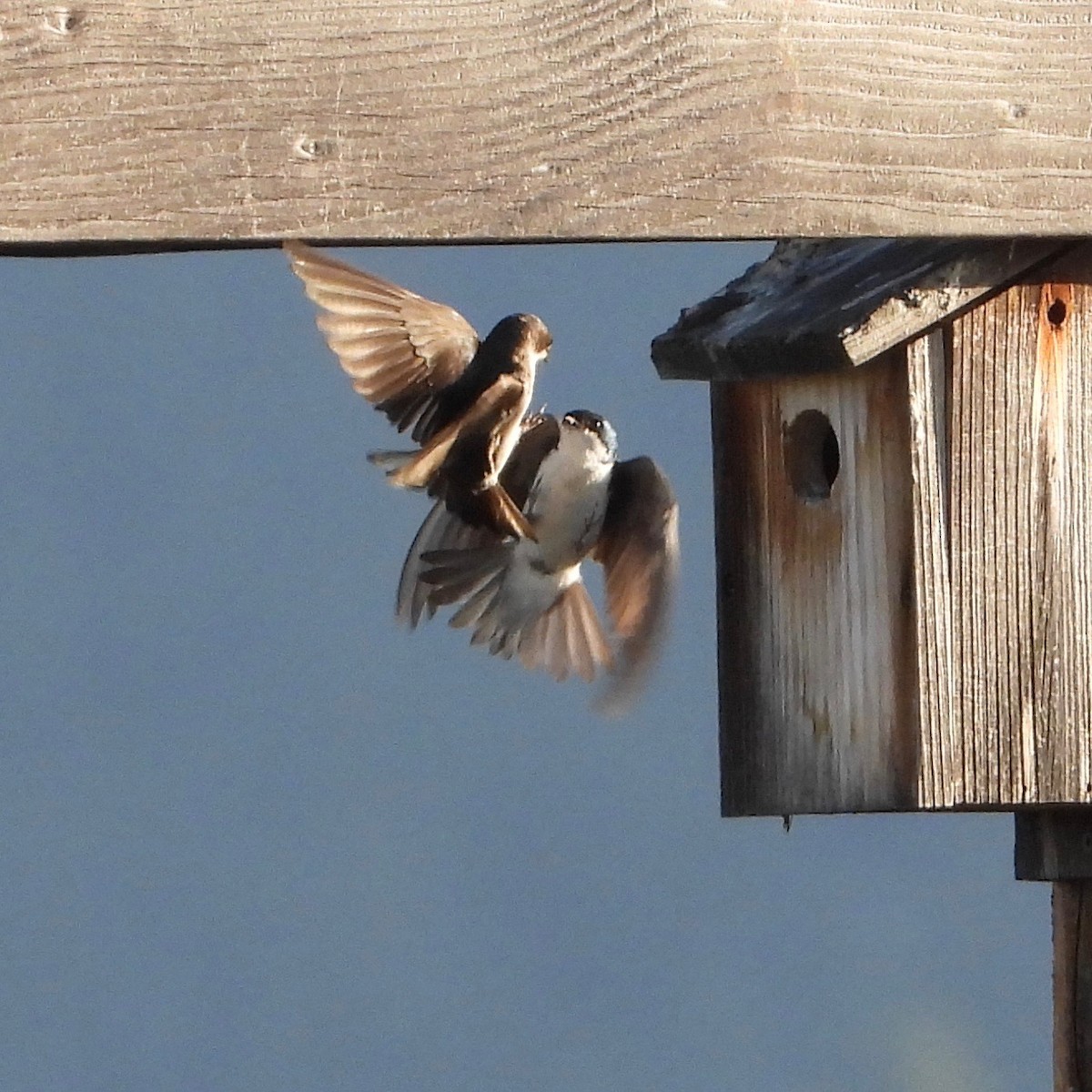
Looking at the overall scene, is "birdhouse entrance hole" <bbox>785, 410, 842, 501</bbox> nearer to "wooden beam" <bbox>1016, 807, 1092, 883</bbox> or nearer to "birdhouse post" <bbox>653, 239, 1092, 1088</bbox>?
"birdhouse post" <bbox>653, 239, 1092, 1088</bbox>

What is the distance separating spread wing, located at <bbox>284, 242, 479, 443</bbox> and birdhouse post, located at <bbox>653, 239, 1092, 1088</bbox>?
361 mm

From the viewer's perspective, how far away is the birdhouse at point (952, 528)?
2490 millimetres

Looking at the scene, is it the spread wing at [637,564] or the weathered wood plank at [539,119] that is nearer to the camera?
the weathered wood plank at [539,119]

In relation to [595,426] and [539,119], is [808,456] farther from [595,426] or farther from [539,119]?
[539,119]

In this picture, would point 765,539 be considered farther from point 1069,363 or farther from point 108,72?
point 108,72

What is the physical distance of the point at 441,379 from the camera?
2830 millimetres

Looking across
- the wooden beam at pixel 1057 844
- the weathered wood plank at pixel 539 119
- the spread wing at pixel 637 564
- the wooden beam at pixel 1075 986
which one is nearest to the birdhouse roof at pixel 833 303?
the weathered wood plank at pixel 539 119

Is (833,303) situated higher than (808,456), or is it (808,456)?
(833,303)

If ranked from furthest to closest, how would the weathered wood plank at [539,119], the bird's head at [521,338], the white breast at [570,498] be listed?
the white breast at [570,498] < the bird's head at [521,338] < the weathered wood plank at [539,119]

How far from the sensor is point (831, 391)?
8.68 feet

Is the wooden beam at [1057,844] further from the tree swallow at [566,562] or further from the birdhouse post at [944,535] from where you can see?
the tree swallow at [566,562]

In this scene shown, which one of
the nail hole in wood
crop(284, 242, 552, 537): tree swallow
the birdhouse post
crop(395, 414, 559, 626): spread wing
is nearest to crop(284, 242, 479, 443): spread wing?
crop(284, 242, 552, 537): tree swallow

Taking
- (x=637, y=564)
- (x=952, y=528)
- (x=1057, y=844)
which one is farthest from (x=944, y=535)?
(x=637, y=564)

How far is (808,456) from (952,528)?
0.83 feet
